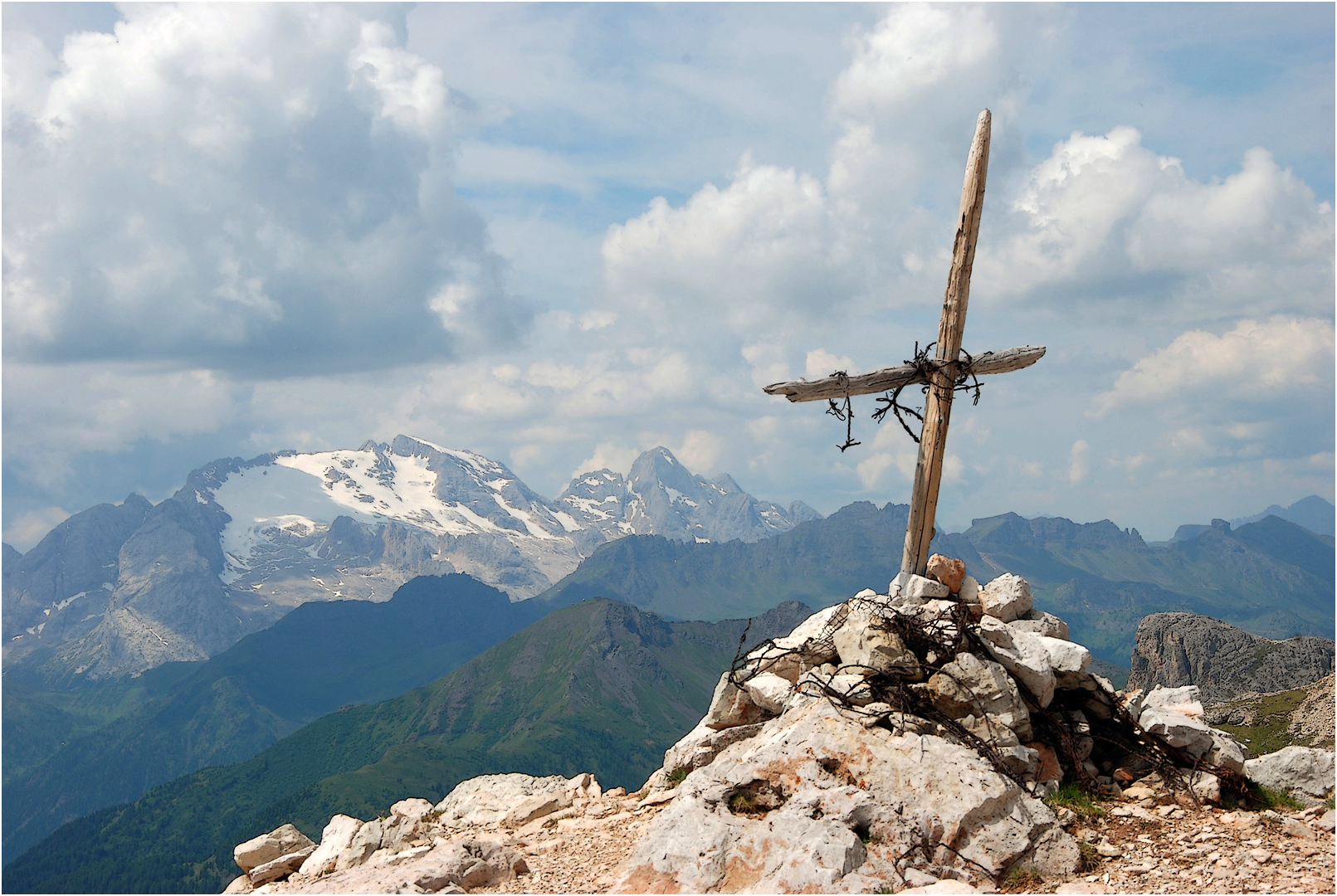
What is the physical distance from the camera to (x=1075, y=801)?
51.8ft

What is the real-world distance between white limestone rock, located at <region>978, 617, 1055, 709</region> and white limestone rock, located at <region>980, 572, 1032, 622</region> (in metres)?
1.67

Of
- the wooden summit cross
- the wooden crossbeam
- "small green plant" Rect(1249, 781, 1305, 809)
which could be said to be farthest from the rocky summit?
the wooden crossbeam

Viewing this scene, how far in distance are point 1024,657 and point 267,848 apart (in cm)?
1761

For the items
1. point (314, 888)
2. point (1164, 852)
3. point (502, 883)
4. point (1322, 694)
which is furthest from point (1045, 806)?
point (1322, 694)

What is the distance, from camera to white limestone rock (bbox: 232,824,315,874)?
2106 cm

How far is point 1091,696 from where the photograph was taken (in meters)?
18.1

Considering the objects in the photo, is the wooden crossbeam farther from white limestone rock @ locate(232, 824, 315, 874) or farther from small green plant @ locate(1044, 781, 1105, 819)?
white limestone rock @ locate(232, 824, 315, 874)

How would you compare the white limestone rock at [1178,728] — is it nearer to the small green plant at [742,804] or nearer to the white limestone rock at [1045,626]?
the white limestone rock at [1045,626]

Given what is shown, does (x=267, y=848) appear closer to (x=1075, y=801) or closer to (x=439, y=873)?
(x=439, y=873)

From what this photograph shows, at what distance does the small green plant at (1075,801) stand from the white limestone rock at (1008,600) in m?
4.31

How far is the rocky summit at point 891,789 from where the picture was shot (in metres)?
13.8

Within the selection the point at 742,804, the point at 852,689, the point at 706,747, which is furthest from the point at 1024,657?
the point at 706,747

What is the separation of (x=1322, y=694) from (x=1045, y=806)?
110 meters

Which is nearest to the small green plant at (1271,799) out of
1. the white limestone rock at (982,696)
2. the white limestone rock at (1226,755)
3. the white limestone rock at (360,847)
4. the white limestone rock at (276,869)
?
the white limestone rock at (1226,755)
